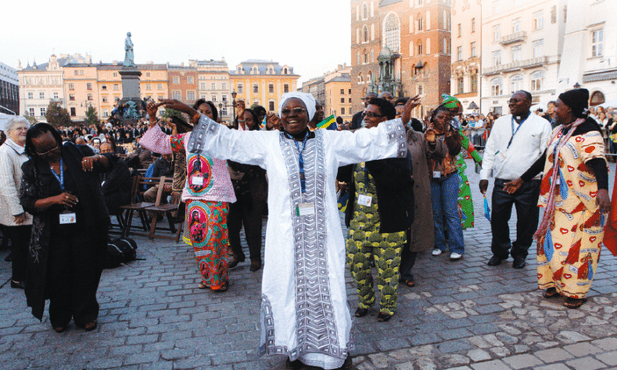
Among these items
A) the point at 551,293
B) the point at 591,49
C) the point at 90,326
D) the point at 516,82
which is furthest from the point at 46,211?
the point at 516,82

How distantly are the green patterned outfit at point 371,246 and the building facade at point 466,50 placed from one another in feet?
146

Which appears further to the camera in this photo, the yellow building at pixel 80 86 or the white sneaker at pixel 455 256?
the yellow building at pixel 80 86

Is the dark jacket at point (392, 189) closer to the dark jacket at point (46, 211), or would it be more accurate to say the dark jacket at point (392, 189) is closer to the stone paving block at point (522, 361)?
the stone paving block at point (522, 361)

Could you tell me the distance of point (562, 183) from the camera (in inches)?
166

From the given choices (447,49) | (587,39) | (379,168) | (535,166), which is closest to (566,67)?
(587,39)

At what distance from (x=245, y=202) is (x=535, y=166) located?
347cm

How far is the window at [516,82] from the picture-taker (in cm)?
3925

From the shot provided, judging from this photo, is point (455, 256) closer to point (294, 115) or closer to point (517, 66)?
point (294, 115)

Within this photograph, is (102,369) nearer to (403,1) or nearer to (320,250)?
(320,250)

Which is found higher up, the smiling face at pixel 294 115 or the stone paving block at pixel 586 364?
the smiling face at pixel 294 115

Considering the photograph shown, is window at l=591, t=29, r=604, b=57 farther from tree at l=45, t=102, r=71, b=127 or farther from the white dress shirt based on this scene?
tree at l=45, t=102, r=71, b=127

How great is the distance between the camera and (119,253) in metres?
5.77

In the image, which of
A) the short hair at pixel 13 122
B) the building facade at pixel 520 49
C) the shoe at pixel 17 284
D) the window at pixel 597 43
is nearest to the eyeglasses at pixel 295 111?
the short hair at pixel 13 122

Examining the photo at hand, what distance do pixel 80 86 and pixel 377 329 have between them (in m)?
94.1
